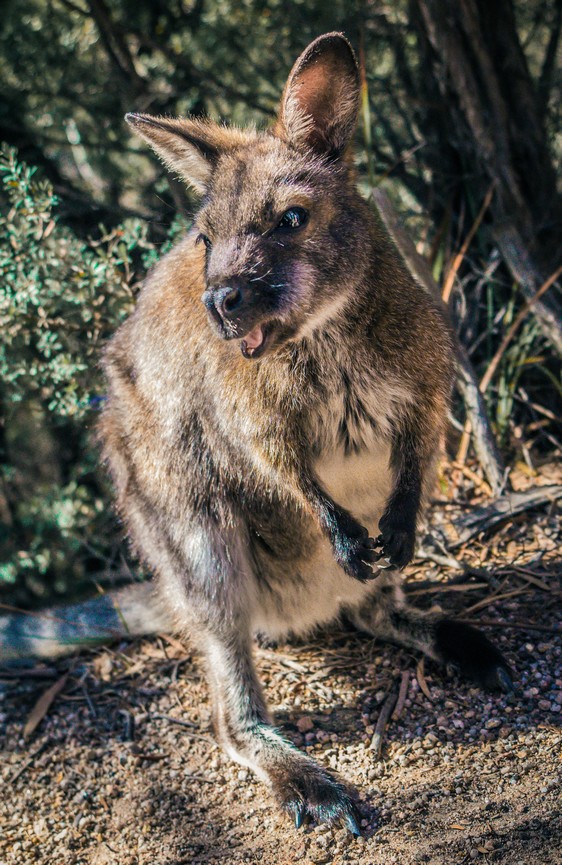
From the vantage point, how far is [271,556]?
3105 millimetres

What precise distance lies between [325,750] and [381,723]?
218mm

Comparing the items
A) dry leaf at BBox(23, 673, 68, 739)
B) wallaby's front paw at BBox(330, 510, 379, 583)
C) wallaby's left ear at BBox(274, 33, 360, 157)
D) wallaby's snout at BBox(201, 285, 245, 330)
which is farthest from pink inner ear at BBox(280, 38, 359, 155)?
dry leaf at BBox(23, 673, 68, 739)

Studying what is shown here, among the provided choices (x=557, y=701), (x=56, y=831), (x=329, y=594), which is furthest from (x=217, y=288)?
(x=56, y=831)

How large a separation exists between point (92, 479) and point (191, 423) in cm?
289

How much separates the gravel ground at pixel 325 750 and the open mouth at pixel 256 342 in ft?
4.56

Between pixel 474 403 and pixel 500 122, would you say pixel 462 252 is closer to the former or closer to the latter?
pixel 500 122

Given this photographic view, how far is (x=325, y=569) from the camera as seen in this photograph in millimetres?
3125

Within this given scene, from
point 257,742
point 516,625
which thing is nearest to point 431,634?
point 516,625

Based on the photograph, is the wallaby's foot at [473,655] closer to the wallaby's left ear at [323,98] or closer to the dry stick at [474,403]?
the dry stick at [474,403]

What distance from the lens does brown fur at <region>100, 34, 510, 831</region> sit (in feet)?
8.33

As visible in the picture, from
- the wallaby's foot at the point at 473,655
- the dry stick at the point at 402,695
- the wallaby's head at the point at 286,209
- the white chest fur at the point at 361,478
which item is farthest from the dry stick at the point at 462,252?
the dry stick at the point at 402,695

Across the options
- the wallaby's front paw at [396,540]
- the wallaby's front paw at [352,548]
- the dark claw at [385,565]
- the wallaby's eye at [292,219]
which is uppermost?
the wallaby's eye at [292,219]

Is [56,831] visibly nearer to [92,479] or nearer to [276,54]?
[92,479]

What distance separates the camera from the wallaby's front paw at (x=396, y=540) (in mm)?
2822
